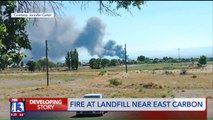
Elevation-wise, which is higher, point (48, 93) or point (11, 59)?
point (11, 59)

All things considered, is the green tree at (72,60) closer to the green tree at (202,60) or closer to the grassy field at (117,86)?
the grassy field at (117,86)

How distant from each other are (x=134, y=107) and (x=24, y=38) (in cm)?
1599

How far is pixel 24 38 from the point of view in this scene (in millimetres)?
5766

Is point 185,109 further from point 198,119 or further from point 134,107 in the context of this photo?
point 134,107

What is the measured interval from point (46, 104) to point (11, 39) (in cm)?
1729

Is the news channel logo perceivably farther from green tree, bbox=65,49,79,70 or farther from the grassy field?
green tree, bbox=65,49,79,70

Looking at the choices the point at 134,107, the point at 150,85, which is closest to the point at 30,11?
the point at 134,107

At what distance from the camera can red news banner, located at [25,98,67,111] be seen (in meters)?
21.7

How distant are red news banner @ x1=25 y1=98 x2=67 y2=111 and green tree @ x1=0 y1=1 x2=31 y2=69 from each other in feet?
51.9

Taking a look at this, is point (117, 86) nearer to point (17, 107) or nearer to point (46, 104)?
point (46, 104)

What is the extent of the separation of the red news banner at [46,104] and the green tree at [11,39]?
1581 centimetres

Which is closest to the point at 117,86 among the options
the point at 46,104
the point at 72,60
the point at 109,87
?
the point at 109,87

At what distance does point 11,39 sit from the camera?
5.42 meters

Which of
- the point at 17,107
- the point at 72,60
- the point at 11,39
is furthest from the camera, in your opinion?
the point at 72,60
